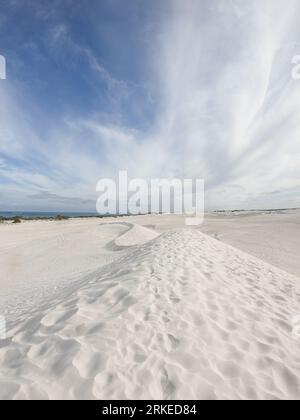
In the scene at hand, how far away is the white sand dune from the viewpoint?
2.57 meters

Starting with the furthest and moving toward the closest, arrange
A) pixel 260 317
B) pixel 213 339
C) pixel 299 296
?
1. pixel 299 296
2. pixel 260 317
3. pixel 213 339

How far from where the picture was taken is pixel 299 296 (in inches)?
224

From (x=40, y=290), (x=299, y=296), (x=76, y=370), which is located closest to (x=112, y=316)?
(x=76, y=370)

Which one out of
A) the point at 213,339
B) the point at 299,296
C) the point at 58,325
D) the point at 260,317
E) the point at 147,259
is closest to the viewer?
the point at 213,339

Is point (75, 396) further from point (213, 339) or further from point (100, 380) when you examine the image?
point (213, 339)

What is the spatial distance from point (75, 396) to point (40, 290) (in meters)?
7.26

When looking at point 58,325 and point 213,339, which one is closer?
point 213,339

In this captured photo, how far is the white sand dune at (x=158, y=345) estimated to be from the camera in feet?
8.42

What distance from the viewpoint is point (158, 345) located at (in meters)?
3.17

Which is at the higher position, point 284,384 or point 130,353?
point 130,353

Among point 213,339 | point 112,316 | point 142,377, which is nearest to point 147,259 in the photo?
point 112,316

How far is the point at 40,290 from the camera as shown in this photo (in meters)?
8.66

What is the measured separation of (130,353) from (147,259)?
4.50 m
